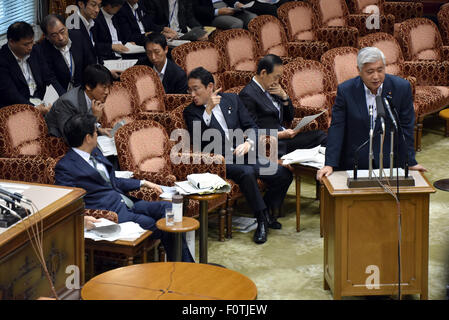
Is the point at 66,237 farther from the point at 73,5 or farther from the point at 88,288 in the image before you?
the point at 73,5

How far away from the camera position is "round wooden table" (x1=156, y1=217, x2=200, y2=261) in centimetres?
430

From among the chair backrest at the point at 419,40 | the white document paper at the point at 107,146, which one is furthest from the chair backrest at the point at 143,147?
the chair backrest at the point at 419,40

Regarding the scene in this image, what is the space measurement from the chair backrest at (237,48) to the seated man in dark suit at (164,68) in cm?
79

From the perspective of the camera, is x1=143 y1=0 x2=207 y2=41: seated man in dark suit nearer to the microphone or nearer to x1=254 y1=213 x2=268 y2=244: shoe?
x1=254 y1=213 x2=268 y2=244: shoe

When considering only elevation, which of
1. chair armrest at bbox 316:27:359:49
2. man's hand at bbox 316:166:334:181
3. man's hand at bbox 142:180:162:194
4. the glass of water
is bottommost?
the glass of water

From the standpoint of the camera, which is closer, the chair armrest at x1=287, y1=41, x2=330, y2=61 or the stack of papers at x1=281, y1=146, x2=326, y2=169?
the stack of papers at x1=281, y1=146, x2=326, y2=169

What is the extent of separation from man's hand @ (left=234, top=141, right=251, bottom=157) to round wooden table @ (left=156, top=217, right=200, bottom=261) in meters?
1.33

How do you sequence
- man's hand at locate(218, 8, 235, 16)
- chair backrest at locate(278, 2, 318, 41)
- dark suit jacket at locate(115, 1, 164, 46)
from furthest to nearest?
man's hand at locate(218, 8, 235, 16) < chair backrest at locate(278, 2, 318, 41) < dark suit jacket at locate(115, 1, 164, 46)

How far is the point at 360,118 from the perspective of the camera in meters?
4.62

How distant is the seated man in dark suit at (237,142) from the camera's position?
18.5ft

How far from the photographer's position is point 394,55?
26.1 feet

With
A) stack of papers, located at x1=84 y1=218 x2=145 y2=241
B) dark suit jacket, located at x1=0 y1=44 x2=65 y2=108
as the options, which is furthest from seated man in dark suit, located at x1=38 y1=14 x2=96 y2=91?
stack of papers, located at x1=84 y1=218 x2=145 y2=241

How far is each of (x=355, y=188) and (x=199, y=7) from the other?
4657 millimetres

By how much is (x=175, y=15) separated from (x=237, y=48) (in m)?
0.96
